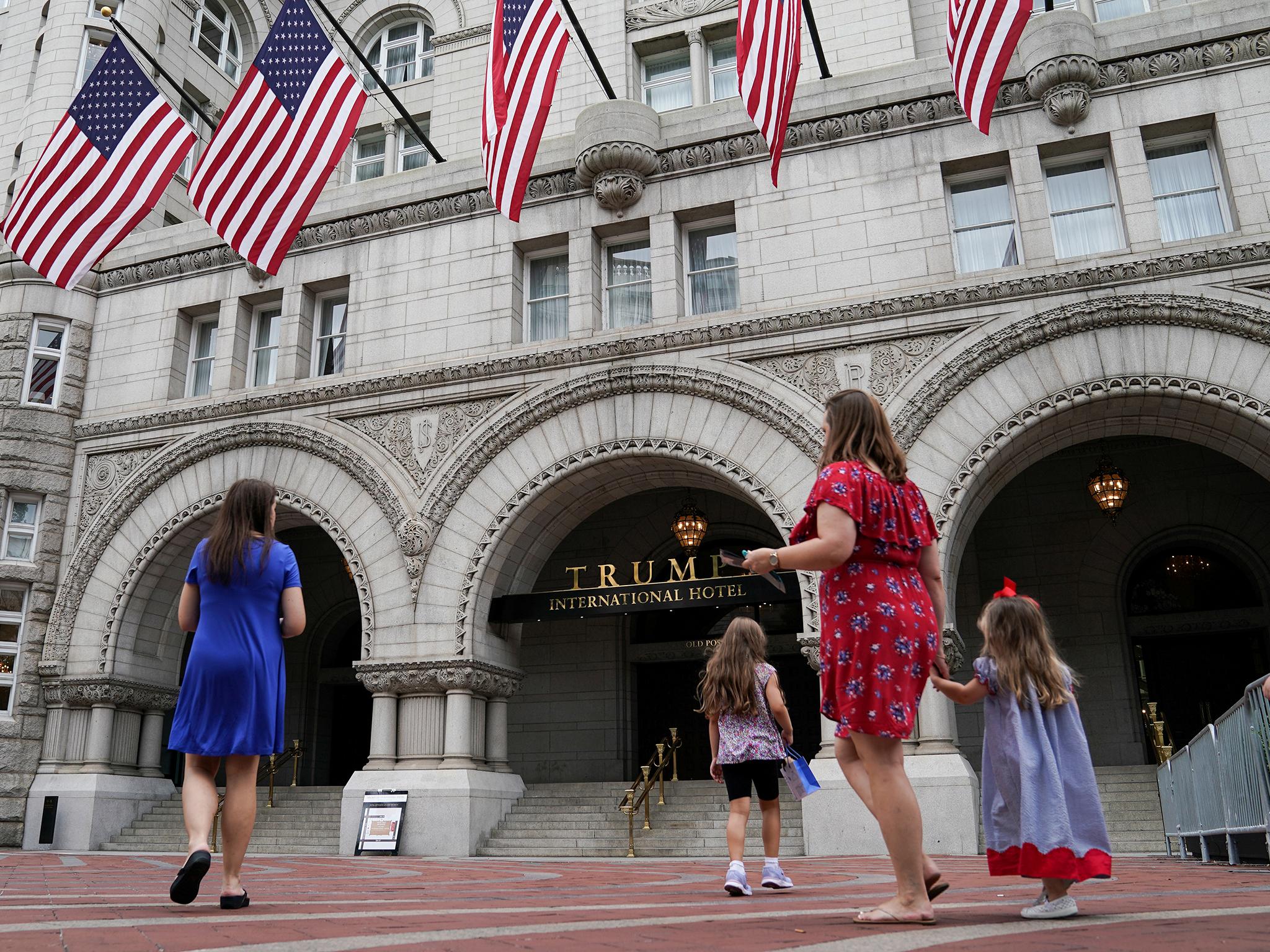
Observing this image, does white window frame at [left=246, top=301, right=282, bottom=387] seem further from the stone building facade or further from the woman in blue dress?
the woman in blue dress

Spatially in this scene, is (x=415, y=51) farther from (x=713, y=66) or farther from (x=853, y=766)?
(x=853, y=766)

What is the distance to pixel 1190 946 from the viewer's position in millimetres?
3297

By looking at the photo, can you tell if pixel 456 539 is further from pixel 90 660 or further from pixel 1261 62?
pixel 1261 62

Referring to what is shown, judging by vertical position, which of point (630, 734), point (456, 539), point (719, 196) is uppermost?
point (719, 196)

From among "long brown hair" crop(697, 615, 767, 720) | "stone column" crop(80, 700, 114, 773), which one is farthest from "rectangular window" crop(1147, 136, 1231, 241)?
"stone column" crop(80, 700, 114, 773)

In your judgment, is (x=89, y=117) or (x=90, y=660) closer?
(x=89, y=117)

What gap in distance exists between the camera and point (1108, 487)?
1681cm

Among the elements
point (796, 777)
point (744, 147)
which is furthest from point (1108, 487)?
point (796, 777)

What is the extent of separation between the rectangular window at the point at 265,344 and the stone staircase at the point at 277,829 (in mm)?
7001

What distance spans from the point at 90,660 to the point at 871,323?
44.1 ft

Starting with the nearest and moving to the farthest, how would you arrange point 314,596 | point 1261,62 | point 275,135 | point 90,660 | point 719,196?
point 1261,62 → point 275,135 → point 719,196 → point 90,660 → point 314,596

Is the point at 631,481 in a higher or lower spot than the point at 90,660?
higher

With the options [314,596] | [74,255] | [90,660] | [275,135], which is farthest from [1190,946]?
[314,596]

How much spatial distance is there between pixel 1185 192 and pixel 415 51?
18.5 metres
